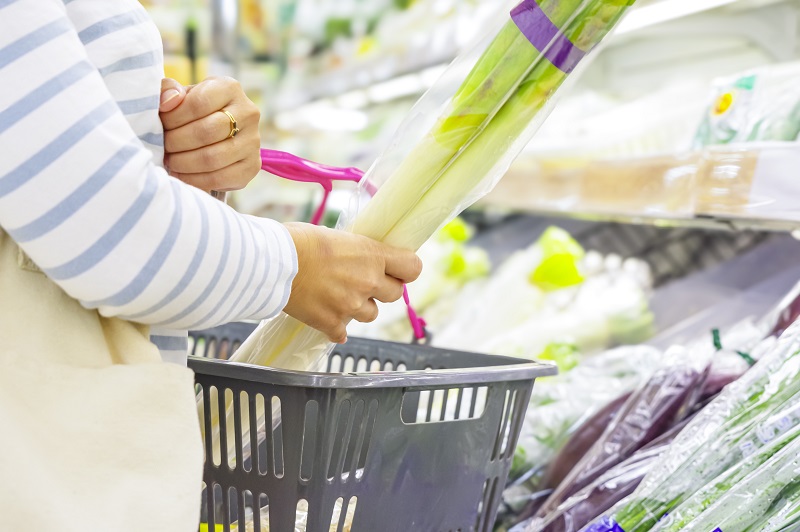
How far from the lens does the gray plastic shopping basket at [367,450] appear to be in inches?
33.3

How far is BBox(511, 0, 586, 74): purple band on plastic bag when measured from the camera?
2.84 feet

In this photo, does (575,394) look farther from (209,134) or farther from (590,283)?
(209,134)

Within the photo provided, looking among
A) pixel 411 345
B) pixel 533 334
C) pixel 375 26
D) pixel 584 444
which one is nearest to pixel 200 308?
pixel 411 345

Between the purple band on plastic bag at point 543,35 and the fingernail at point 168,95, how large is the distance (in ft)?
1.14

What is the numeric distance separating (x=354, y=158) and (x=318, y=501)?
2.66m

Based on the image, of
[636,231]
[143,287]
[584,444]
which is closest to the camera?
[143,287]

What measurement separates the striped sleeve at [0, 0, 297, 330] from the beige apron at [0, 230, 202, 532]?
0.05m

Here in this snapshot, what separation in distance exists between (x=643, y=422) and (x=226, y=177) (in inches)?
31.1

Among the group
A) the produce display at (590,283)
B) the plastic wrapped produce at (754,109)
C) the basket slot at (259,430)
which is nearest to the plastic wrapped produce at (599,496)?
the produce display at (590,283)

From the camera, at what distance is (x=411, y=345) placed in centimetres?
128

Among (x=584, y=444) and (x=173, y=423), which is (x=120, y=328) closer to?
(x=173, y=423)

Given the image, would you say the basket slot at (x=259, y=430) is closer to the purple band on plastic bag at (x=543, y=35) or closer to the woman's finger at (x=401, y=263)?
the woman's finger at (x=401, y=263)

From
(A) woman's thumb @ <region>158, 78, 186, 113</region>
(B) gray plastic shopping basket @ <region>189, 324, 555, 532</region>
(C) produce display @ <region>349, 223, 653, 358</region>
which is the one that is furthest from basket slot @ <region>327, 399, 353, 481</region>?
(C) produce display @ <region>349, 223, 653, 358</region>

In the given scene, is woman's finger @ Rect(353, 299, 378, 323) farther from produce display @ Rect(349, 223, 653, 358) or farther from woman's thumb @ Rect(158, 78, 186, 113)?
produce display @ Rect(349, 223, 653, 358)
